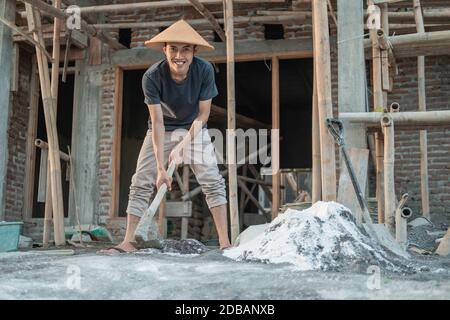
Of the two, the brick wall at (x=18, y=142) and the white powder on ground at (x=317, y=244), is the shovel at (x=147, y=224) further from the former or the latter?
the brick wall at (x=18, y=142)

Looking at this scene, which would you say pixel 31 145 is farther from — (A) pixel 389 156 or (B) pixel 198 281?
(B) pixel 198 281

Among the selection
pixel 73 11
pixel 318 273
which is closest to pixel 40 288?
pixel 318 273

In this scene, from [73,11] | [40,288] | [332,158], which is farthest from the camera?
[73,11]

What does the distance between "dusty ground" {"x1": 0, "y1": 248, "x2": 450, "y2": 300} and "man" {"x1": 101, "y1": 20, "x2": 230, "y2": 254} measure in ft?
3.70

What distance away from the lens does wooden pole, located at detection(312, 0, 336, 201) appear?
4293mm

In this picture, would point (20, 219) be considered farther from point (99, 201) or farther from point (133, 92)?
point (133, 92)

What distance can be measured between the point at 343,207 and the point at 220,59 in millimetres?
4475

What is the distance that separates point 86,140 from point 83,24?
190 centimetres

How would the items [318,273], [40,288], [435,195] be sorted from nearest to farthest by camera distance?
[40,288]
[318,273]
[435,195]

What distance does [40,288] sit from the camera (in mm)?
2668

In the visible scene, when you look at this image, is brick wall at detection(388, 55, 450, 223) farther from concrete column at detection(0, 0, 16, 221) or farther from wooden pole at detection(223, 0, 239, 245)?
concrete column at detection(0, 0, 16, 221)

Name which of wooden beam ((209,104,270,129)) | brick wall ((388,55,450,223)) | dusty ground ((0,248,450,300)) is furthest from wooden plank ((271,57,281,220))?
dusty ground ((0,248,450,300))

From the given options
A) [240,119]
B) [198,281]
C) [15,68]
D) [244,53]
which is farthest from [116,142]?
[198,281]

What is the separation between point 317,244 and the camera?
3.58 metres
